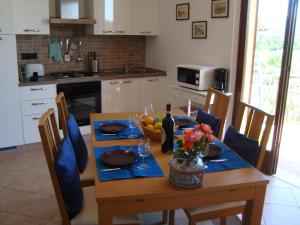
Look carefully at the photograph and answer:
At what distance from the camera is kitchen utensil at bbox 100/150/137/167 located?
1.78 m

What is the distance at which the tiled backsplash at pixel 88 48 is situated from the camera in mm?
4223

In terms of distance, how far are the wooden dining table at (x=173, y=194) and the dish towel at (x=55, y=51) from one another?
311cm

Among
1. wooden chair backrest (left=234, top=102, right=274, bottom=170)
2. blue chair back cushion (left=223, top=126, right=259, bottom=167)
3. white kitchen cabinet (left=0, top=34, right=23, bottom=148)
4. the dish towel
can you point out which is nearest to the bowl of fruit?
blue chair back cushion (left=223, top=126, right=259, bottom=167)

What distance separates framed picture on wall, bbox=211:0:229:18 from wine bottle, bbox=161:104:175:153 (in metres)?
2.03

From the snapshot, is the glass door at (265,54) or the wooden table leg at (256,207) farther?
the glass door at (265,54)

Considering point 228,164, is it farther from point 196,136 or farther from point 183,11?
point 183,11

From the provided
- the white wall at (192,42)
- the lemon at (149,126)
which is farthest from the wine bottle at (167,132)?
the white wall at (192,42)

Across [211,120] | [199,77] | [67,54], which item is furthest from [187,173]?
[67,54]

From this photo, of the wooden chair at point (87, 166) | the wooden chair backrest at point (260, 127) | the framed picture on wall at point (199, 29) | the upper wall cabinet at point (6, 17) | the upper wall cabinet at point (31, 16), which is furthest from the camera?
the framed picture on wall at point (199, 29)

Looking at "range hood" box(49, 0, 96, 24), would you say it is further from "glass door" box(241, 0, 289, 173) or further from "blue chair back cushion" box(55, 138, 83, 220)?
"blue chair back cushion" box(55, 138, 83, 220)

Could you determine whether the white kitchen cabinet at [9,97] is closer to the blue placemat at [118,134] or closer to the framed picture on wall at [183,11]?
the blue placemat at [118,134]

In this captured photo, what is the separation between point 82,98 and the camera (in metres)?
4.18

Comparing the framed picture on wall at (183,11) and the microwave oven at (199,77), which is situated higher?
the framed picture on wall at (183,11)

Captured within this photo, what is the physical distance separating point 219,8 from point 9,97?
261 centimetres
